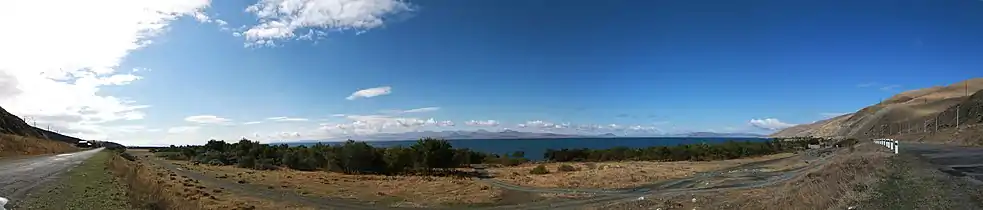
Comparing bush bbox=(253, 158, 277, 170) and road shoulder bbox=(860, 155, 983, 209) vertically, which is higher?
road shoulder bbox=(860, 155, 983, 209)

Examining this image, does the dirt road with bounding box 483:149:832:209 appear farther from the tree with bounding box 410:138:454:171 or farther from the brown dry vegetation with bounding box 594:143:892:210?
the tree with bounding box 410:138:454:171

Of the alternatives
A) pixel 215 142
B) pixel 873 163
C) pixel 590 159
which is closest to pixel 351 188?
pixel 873 163

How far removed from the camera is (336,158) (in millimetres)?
55812

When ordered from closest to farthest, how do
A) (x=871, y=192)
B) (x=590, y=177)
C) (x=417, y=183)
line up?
(x=871, y=192)
(x=417, y=183)
(x=590, y=177)

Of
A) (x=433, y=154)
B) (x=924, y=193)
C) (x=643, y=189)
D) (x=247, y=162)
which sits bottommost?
(x=247, y=162)

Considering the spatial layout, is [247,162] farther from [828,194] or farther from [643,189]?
[828,194]

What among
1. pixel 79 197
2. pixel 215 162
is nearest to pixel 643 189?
pixel 79 197

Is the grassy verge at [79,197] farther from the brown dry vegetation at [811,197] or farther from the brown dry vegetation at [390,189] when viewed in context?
the brown dry vegetation at [811,197]

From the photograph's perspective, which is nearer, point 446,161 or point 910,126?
point 446,161

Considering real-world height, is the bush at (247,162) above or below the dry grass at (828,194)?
→ below

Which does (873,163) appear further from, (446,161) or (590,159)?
(590,159)

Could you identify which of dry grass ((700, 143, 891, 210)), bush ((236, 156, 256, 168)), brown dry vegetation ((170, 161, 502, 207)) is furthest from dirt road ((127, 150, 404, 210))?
bush ((236, 156, 256, 168))

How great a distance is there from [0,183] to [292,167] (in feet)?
147

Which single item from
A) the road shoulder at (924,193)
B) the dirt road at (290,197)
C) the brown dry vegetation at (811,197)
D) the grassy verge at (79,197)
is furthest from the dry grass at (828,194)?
→ the grassy verge at (79,197)
